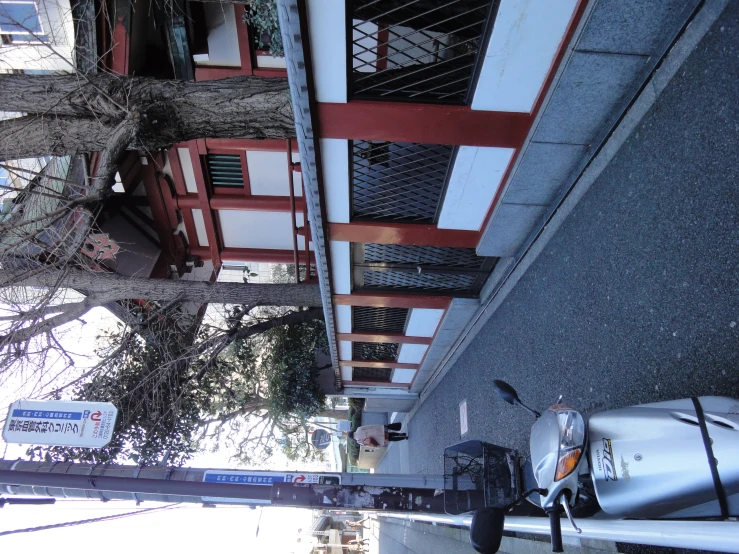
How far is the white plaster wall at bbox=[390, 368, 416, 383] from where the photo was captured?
33.8 ft

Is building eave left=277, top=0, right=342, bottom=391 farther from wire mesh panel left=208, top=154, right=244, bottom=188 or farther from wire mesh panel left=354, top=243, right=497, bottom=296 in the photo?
wire mesh panel left=208, top=154, right=244, bottom=188

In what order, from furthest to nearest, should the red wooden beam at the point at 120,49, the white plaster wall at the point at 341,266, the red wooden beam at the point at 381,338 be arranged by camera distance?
the red wooden beam at the point at 381,338, the red wooden beam at the point at 120,49, the white plaster wall at the point at 341,266

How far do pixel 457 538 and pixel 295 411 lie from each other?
5.61 m

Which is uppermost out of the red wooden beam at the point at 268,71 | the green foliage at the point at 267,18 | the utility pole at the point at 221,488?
the red wooden beam at the point at 268,71

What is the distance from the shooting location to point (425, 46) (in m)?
3.73

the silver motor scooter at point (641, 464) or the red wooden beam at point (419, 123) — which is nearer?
the silver motor scooter at point (641, 464)

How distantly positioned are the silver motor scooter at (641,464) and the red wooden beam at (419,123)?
81.9 inches

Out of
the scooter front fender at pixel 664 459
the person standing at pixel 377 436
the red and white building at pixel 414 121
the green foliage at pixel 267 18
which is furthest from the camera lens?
the person standing at pixel 377 436

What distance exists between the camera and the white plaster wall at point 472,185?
4184mm

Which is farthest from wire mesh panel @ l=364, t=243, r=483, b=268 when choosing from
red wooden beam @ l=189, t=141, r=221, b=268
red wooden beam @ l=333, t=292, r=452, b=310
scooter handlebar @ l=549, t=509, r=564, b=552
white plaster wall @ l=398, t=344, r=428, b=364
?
red wooden beam @ l=189, t=141, r=221, b=268

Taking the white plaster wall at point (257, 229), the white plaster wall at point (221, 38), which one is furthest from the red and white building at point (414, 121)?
the white plaster wall at point (257, 229)

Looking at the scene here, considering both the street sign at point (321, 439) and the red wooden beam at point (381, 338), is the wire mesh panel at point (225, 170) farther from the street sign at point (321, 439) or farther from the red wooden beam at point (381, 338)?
the street sign at point (321, 439)

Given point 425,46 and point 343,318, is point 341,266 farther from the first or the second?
point 425,46

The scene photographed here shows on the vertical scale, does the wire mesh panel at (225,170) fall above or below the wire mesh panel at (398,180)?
above
